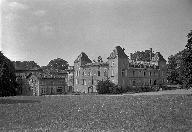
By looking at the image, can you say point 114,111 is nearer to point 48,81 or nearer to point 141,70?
point 141,70

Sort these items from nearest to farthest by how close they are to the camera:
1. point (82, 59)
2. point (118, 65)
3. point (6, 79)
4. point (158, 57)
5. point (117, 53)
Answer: point (6, 79) < point (118, 65) < point (117, 53) < point (82, 59) < point (158, 57)

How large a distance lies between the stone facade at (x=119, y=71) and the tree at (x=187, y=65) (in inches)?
1257

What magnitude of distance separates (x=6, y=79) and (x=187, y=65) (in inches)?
1306

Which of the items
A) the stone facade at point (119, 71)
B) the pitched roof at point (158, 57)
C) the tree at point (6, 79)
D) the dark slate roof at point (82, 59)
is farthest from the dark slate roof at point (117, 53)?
the tree at point (6, 79)

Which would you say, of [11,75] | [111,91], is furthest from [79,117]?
[11,75]

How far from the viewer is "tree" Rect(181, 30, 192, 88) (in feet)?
87.6

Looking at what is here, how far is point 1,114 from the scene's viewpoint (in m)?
18.8

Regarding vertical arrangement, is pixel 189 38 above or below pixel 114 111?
above

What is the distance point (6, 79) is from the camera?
52.4m

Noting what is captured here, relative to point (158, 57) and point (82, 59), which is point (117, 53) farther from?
point (158, 57)

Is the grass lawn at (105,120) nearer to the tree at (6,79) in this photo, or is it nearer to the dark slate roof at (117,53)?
the tree at (6,79)

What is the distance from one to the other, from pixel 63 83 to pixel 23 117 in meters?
56.2

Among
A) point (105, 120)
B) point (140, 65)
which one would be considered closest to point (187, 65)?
point (105, 120)

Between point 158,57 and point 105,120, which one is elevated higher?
point 158,57
